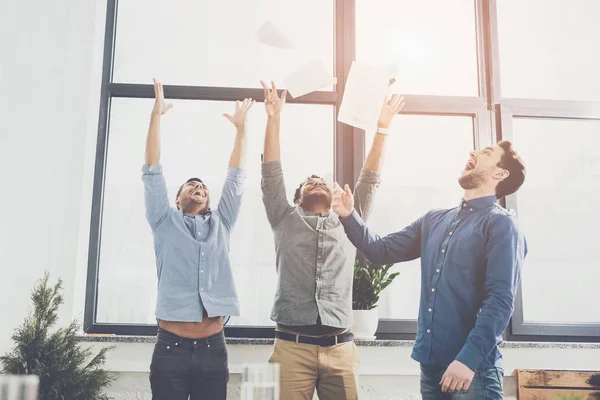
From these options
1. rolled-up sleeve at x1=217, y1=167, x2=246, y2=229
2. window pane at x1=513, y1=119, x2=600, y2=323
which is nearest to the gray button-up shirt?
rolled-up sleeve at x1=217, y1=167, x2=246, y2=229

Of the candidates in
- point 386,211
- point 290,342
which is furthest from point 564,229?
point 290,342

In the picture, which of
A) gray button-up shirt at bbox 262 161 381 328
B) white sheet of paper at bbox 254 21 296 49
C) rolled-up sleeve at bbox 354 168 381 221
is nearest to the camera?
gray button-up shirt at bbox 262 161 381 328

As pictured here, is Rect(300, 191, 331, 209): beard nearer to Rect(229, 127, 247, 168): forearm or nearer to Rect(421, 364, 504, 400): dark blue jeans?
Rect(229, 127, 247, 168): forearm

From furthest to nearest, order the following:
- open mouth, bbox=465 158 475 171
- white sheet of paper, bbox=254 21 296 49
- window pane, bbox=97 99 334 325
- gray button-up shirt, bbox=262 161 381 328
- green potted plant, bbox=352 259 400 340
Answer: white sheet of paper, bbox=254 21 296 49 < window pane, bbox=97 99 334 325 < green potted plant, bbox=352 259 400 340 < gray button-up shirt, bbox=262 161 381 328 < open mouth, bbox=465 158 475 171

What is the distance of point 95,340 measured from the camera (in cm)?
223

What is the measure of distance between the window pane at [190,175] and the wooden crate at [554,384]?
3.71 feet

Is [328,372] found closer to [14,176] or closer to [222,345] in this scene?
[222,345]

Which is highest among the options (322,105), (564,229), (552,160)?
(322,105)

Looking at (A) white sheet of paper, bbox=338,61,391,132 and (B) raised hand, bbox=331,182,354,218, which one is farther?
(A) white sheet of paper, bbox=338,61,391,132

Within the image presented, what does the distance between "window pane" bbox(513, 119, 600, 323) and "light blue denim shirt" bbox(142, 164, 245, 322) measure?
1.48 meters

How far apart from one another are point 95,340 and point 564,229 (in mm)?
2238

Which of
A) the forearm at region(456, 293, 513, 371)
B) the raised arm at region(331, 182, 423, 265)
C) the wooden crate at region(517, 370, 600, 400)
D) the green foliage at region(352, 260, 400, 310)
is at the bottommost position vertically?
the wooden crate at region(517, 370, 600, 400)

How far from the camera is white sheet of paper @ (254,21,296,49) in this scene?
2654 millimetres

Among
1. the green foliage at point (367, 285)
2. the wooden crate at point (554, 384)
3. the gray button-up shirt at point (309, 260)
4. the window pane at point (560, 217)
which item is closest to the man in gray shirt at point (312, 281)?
the gray button-up shirt at point (309, 260)
